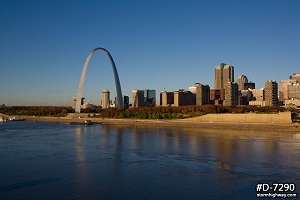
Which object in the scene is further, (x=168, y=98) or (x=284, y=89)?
(x=284, y=89)

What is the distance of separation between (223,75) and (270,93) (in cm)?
3552

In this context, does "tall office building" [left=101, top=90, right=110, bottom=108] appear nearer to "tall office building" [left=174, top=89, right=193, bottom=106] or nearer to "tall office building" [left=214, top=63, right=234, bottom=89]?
"tall office building" [left=174, top=89, right=193, bottom=106]

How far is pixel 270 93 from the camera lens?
7981 cm

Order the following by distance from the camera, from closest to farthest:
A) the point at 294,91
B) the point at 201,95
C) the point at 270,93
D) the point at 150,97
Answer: the point at 270,93, the point at 201,95, the point at 294,91, the point at 150,97

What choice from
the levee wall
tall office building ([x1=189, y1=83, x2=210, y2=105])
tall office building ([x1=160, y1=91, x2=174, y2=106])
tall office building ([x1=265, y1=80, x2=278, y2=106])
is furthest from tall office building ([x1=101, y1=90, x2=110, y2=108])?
the levee wall

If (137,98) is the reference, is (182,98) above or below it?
below

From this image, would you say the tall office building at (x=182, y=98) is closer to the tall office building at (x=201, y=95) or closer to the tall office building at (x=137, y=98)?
the tall office building at (x=201, y=95)

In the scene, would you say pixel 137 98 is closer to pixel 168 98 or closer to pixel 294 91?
pixel 168 98

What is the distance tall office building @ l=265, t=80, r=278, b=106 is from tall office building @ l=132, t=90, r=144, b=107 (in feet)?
113

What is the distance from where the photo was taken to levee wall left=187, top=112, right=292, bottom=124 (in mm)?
34812

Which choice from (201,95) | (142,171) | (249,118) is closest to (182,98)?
(201,95)

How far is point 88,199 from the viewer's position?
26.4ft

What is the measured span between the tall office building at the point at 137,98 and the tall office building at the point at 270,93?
3436 centimetres

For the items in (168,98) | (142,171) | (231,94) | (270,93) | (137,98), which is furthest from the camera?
(137,98)
